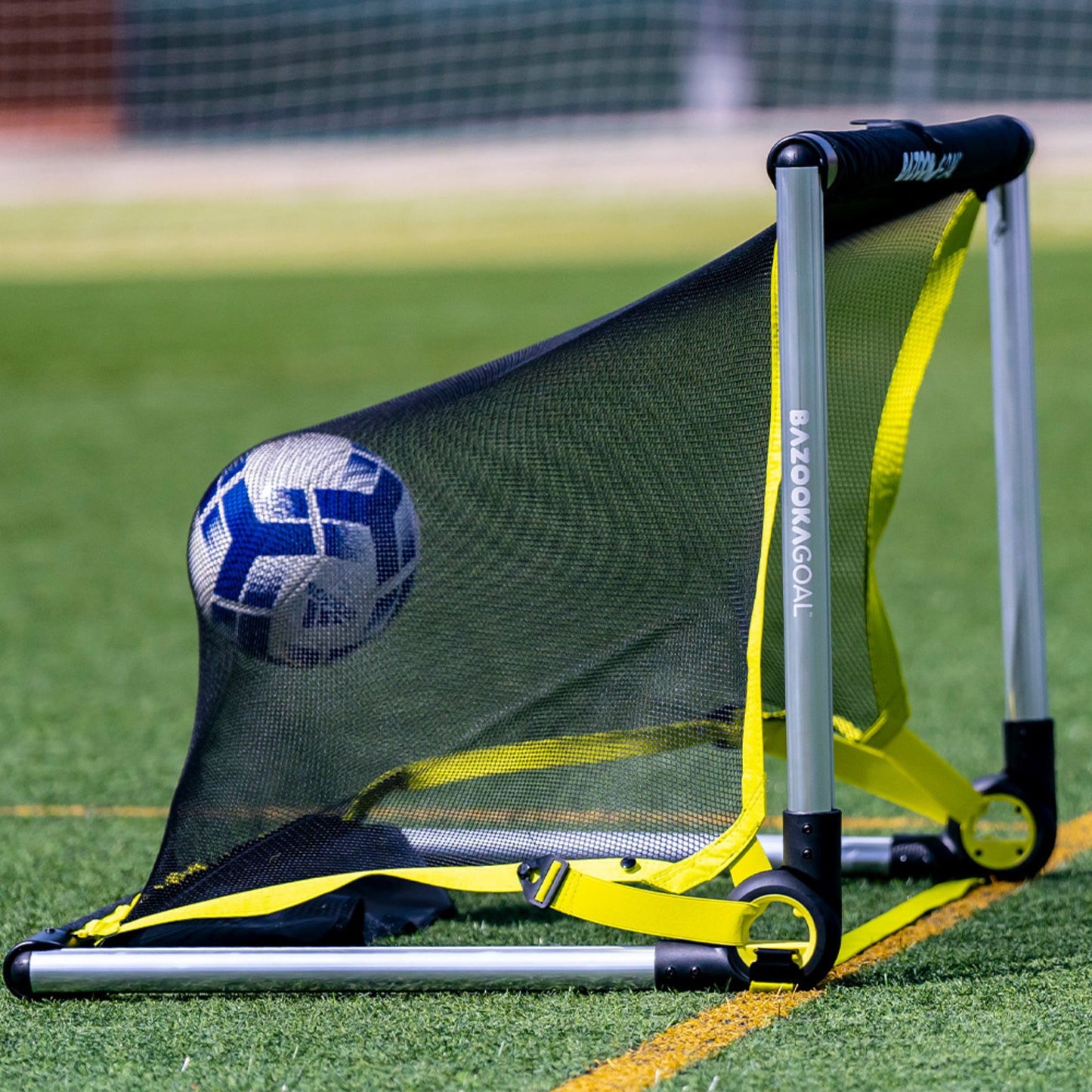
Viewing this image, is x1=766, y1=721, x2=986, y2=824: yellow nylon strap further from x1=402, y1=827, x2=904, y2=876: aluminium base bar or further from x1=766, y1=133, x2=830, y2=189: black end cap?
x1=766, y1=133, x2=830, y2=189: black end cap

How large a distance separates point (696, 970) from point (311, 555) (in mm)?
1031

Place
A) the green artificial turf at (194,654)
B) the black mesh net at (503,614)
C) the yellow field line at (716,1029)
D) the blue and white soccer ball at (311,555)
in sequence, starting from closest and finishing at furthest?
the yellow field line at (716,1029)
the green artificial turf at (194,654)
the black mesh net at (503,614)
the blue and white soccer ball at (311,555)

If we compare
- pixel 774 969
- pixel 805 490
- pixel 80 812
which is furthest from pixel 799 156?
pixel 80 812

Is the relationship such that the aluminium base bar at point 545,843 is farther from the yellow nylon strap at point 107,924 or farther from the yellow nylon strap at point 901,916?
the yellow nylon strap at point 107,924

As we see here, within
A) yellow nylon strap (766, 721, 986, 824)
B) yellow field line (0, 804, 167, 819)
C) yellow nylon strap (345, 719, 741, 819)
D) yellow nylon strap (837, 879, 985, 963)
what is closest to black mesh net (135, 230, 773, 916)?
yellow nylon strap (345, 719, 741, 819)

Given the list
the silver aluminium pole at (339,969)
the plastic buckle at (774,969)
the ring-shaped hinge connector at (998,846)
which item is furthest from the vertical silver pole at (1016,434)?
the silver aluminium pole at (339,969)

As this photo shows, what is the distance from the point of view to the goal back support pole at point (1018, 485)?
135 inches

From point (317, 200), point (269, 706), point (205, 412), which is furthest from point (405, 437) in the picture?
point (317, 200)

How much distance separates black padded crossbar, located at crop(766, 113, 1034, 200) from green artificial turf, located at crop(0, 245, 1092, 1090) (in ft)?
4.25

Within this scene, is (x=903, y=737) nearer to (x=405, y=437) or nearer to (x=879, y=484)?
(x=879, y=484)

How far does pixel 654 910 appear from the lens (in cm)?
278

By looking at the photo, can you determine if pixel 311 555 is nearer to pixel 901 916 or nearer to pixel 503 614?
pixel 503 614

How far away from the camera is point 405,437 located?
315cm

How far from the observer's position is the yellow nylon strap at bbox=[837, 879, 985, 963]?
294cm
